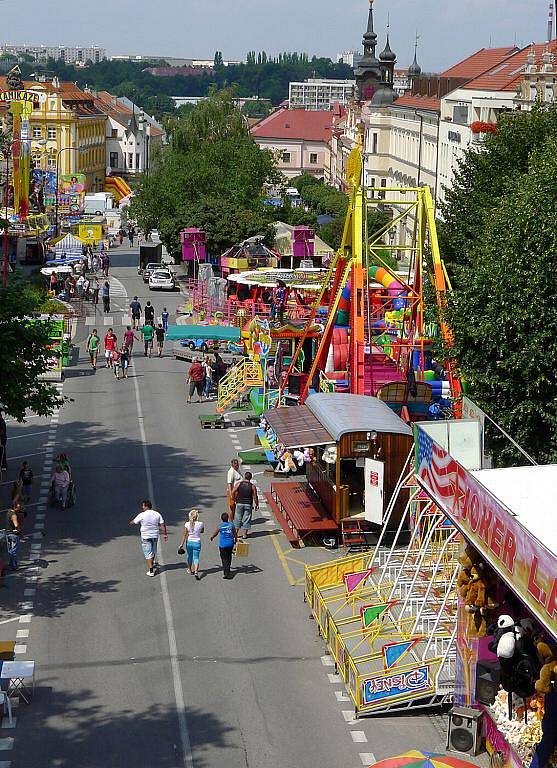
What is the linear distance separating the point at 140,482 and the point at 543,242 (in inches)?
389

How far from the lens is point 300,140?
174 m

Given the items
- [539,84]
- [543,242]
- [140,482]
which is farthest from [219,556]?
[539,84]

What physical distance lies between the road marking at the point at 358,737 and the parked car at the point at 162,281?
1945 inches

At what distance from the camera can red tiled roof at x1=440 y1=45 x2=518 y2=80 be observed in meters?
93.9

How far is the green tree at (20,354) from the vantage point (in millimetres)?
23938

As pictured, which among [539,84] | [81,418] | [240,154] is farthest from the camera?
[240,154]

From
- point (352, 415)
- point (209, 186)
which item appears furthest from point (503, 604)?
point (209, 186)

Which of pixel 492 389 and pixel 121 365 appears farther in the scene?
pixel 121 365

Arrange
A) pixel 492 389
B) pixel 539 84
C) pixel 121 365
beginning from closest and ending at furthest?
pixel 492 389, pixel 121 365, pixel 539 84

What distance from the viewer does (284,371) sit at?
117 feet

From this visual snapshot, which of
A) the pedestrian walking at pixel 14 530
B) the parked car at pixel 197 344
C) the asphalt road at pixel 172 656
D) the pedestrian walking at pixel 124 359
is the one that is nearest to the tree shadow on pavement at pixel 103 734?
the asphalt road at pixel 172 656

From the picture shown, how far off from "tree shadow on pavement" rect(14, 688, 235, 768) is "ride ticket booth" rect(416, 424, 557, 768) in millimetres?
2832

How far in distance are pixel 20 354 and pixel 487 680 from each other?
1243 centimetres

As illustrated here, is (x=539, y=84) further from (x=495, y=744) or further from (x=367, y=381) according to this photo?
(x=495, y=744)
